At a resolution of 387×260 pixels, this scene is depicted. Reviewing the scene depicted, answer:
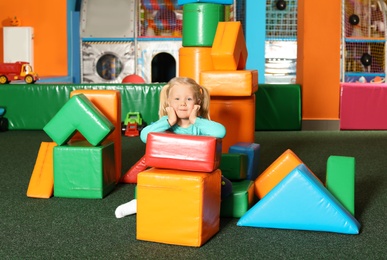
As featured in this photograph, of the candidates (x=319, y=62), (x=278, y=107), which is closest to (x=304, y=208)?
(x=278, y=107)

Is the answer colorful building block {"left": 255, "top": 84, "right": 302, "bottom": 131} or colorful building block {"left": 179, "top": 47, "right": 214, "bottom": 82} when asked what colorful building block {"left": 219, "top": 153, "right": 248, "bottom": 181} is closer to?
colorful building block {"left": 179, "top": 47, "right": 214, "bottom": 82}

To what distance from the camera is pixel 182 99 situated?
116 inches

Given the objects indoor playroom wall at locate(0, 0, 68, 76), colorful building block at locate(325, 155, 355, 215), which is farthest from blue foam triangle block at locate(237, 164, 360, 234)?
indoor playroom wall at locate(0, 0, 68, 76)

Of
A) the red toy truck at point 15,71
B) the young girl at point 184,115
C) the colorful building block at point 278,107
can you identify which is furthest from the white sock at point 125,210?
the red toy truck at point 15,71

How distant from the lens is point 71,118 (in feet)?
11.8

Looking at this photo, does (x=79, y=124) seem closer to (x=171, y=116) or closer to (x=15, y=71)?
(x=171, y=116)

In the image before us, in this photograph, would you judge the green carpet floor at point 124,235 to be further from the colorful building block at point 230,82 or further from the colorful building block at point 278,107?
the colorful building block at point 278,107

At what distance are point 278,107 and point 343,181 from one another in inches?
164

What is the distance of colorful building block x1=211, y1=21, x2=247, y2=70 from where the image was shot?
13.9 ft

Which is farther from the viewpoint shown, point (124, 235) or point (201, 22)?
point (201, 22)

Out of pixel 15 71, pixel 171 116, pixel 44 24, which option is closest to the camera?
pixel 171 116

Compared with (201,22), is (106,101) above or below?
below

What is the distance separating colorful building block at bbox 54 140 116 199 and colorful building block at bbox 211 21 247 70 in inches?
45.1

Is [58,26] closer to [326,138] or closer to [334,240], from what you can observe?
[326,138]
